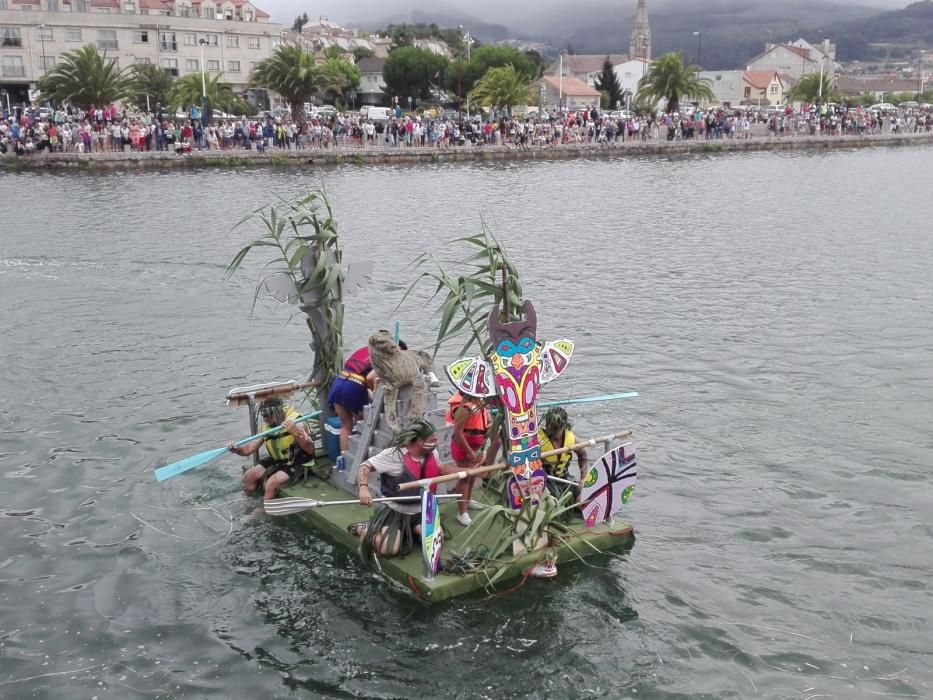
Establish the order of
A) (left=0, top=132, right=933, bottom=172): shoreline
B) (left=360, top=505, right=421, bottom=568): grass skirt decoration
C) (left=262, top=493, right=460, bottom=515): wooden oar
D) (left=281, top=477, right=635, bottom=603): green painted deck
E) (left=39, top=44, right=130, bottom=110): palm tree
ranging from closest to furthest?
(left=281, top=477, right=635, bottom=603): green painted deck → (left=360, top=505, right=421, bottom=568): grass skirt decoration → (left=262, top=493, right=460, bottom=515): wooden oar → (left=0, top=132, right=933, bottom=172): shoreline → (left=39, top=44, right=130, bottom=110): palm tree

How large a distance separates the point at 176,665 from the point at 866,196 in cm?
4325

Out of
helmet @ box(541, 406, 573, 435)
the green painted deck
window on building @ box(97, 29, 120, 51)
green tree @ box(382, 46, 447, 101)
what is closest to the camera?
the green painted deck

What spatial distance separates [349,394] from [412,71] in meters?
114

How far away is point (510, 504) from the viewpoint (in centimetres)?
1094

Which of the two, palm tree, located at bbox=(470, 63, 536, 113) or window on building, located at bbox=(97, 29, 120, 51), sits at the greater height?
window on building, located at bbox=(97, 29, 120, 51)

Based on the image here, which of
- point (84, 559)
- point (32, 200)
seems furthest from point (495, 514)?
point (32, 200)

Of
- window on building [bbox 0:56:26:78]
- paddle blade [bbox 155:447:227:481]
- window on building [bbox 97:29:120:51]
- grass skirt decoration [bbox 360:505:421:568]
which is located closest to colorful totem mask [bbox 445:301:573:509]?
grass skirt decoration [bbox 360:505:421:568]

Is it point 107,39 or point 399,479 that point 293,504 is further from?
point 107,39

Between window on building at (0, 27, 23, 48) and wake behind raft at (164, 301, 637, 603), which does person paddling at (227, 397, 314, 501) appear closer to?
wake behind raft at (164, 301, 637, 603)

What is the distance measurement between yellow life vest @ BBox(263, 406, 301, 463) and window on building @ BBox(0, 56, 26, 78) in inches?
3684

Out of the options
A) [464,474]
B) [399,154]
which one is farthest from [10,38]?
[464,474]

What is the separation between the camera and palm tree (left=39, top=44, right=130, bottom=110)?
58438mm

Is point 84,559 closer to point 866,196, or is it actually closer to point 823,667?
point 823,667

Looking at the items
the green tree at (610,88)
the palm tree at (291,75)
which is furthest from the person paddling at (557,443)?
the green tree at (610,88)
